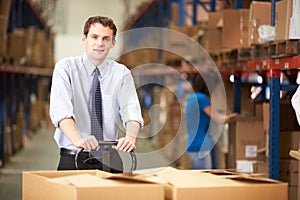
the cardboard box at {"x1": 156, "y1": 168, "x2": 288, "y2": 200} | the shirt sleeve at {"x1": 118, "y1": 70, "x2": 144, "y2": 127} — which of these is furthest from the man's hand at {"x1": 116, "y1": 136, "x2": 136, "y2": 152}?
the cardboard box at {"x1": 156, "y1": 168, "x2": 288, "y2": 200}

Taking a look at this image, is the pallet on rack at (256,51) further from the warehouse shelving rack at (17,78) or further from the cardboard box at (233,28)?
the warehouse shelving rack at (17,78)

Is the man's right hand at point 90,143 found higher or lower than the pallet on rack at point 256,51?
lower

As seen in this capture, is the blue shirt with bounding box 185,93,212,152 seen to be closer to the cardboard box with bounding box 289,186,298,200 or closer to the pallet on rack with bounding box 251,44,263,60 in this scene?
the pallet on rack with bounding box 251,44,263,60

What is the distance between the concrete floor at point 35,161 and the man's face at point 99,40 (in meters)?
3.22

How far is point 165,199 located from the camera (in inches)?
136

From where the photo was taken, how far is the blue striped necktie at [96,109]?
5031 millimetres

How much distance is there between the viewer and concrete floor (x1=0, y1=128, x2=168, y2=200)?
35.3 ft

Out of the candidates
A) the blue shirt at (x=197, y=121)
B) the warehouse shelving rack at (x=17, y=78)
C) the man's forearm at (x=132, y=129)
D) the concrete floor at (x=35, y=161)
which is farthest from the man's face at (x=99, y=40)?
the warehouse shelving rack at (x=17, y=78)

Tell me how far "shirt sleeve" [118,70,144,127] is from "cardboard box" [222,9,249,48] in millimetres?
3243

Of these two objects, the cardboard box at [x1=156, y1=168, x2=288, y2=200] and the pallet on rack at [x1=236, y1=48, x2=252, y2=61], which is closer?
the cardboard box at [x1=156, y1=168, x2=288, y2=200]

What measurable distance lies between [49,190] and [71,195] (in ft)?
0.89

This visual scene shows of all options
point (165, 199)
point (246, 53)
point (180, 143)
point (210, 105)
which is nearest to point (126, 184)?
point (165, 199)

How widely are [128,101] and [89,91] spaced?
278mm

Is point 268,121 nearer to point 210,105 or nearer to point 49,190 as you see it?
point 210,105
